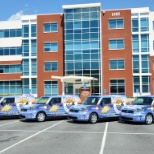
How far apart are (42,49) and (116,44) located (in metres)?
11.5

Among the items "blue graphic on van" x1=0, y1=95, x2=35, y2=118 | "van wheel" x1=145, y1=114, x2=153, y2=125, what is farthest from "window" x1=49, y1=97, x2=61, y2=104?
"van wheel" x1=145, y1=114, x2=153, y2=125

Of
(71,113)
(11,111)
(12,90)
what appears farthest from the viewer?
(12,90)

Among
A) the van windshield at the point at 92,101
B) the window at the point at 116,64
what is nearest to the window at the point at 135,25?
the window at the point at 116,64

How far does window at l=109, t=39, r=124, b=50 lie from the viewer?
A: 1716 inches

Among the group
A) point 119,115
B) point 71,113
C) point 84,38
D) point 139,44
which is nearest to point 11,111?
point 71,113

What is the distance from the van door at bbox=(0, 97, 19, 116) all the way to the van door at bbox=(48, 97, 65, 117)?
9.58ft

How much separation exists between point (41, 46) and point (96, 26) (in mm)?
9187

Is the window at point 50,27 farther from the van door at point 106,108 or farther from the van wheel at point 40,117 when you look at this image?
the van door at point 106,108

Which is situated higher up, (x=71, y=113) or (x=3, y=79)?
(x=3, y=79)

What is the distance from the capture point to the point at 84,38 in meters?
43.5

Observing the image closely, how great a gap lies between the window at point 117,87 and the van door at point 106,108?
24.5m

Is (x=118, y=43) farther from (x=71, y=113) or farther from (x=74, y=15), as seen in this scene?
(x=71, y=113)

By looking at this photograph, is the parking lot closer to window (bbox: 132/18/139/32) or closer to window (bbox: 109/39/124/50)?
window (bbox: 109/39/124/50)

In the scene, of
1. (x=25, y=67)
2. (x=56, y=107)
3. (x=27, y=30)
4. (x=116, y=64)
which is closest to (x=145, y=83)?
(x=116, y=64)
